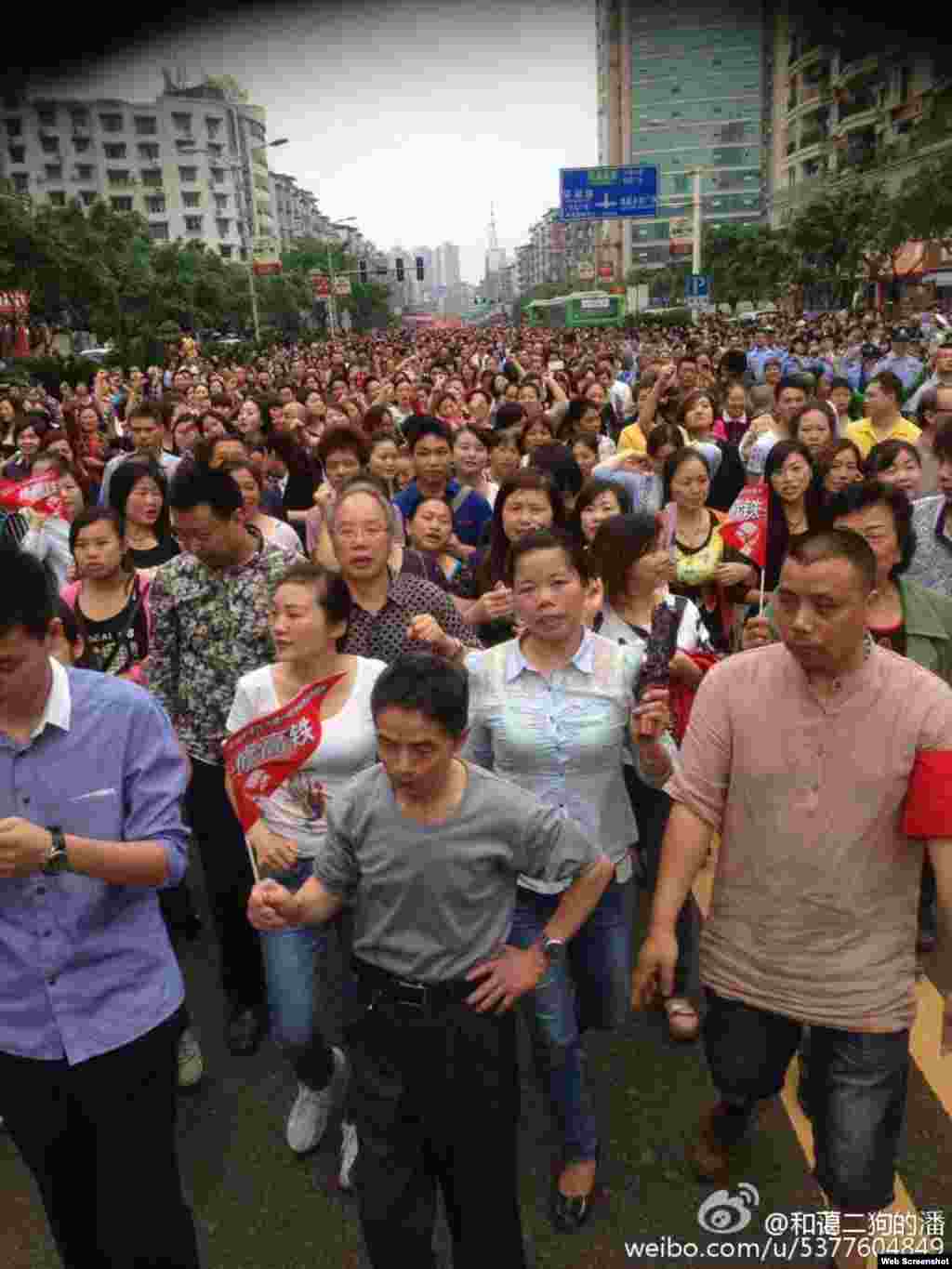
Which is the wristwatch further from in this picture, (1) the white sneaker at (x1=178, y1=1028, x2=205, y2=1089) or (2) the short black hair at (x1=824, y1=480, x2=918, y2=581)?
(2) the short black hair at (x1=824, y1=480, x2=918, y2=581)

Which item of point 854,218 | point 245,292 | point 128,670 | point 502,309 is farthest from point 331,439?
point 502,309

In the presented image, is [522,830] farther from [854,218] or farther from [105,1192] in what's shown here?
[854,218]

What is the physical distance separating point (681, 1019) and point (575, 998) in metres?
0.79

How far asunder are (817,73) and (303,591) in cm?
6874

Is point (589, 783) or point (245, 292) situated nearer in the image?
point (589, 783)

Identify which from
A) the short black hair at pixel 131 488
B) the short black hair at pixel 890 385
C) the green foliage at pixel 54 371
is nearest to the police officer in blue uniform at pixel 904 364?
the short black hair at pixel 890 385

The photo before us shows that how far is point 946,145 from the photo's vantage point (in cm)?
4012

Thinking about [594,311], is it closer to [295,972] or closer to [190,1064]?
[190,1064]

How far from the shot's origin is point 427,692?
2.00 meters

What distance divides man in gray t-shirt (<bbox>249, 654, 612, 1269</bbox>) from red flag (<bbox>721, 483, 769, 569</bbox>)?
2.48 metres

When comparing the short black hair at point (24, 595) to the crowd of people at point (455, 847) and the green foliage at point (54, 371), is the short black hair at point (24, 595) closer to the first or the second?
the crowd of people at point (455, 847)

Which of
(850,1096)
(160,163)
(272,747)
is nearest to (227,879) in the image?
(272,747)

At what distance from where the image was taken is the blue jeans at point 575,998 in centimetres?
248

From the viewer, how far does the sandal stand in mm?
3295
